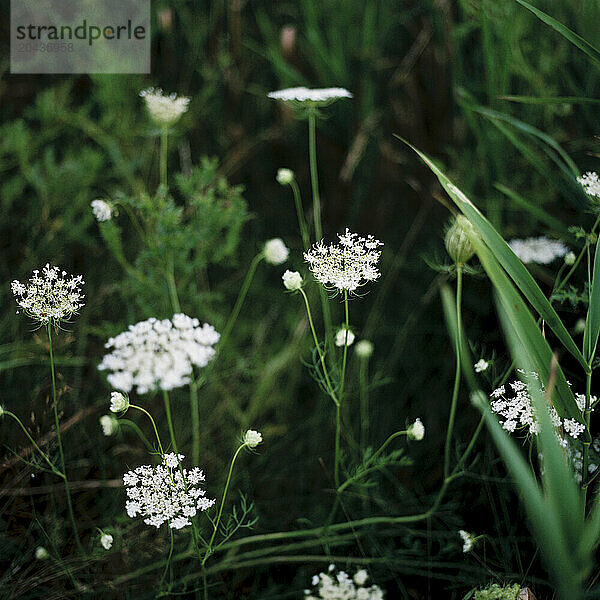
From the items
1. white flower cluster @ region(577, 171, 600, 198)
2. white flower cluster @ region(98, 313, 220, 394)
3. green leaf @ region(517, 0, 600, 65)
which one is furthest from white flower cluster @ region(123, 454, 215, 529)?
green leaf @ region(517, 0, 600, 65)

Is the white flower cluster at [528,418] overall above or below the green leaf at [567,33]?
below

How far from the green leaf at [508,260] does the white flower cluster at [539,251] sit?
0.36 m

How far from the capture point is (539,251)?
1189 millimetres

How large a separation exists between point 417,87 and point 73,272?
985 mm

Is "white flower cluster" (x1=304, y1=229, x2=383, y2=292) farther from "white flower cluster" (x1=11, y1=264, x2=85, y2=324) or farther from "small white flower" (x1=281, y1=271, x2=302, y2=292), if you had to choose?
"white flower cluster" (x1=11, y1=264, x2=85, y2=324)

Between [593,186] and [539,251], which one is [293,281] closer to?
[593,186]

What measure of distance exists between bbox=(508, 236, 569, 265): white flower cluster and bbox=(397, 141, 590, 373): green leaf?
0.36 metres

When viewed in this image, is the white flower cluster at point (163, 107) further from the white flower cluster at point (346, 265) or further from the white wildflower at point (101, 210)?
the white flower cluster at point (346, 265)

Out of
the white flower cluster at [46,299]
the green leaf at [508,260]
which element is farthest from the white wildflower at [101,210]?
the green leaf at [508,260]

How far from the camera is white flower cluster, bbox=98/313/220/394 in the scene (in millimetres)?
828

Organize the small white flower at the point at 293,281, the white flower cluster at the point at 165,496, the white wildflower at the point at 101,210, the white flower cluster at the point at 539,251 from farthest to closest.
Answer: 1. the white flower cluster at the point at 539,251
2. the white wildflower at the point at 101,210
3. the small white flower at the point at 293,281
4. the white flower cluster at the point at 165,496

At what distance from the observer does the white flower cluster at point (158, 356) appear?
2.72 ft

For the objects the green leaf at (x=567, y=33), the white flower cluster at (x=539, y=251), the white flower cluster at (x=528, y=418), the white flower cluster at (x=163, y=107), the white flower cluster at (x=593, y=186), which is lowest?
the white flower cluster at (x=528, y=418)

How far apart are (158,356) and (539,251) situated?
73cm
